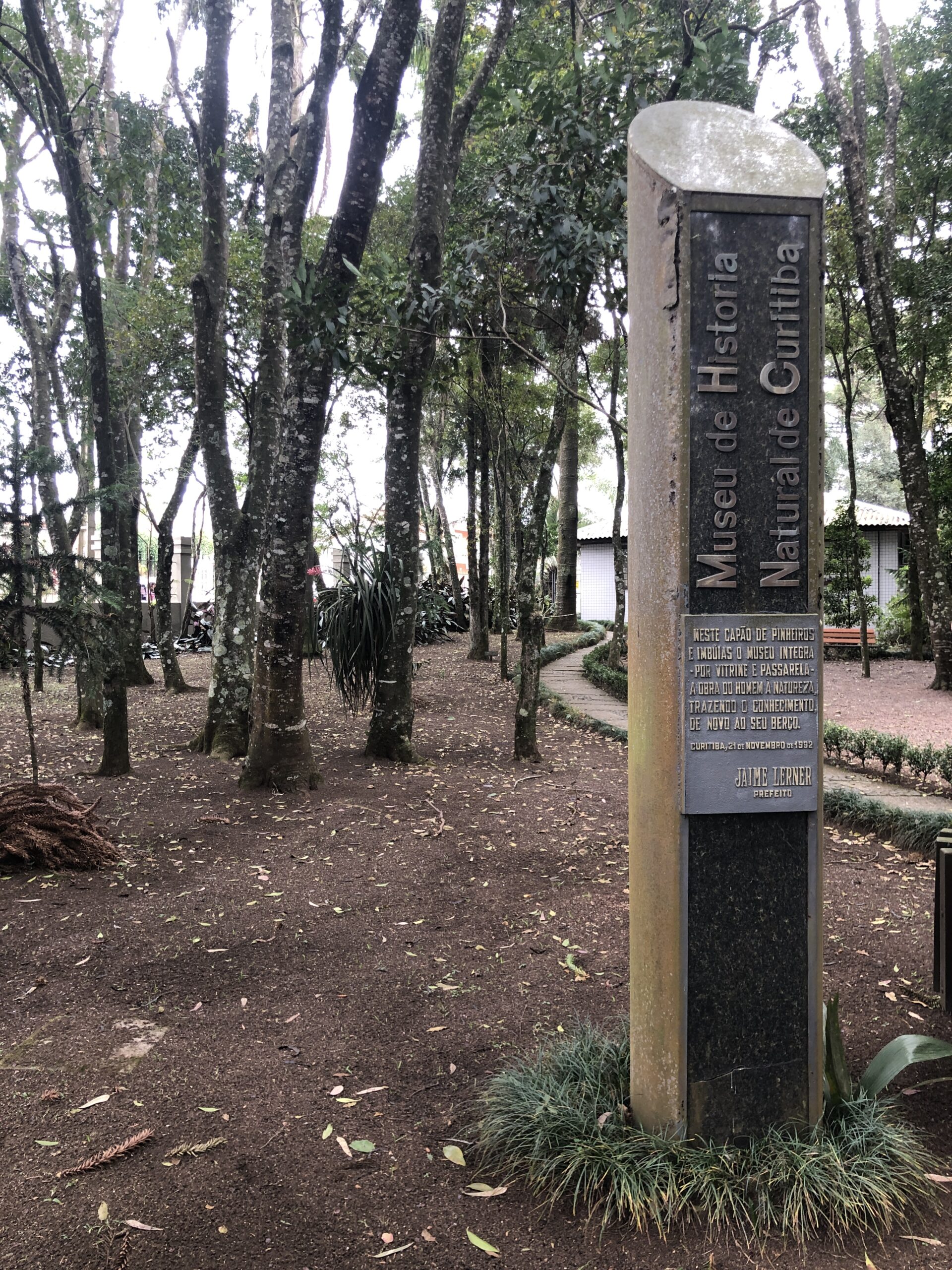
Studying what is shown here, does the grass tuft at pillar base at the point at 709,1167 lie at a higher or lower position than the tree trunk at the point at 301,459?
lower

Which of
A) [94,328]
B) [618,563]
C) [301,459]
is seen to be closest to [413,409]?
[301,459]

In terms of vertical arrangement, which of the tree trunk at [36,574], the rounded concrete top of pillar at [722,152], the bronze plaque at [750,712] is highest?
the rounded concrete top of pillar at [722,152]

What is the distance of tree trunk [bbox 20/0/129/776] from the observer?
6.98 m

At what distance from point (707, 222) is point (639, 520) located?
86cm

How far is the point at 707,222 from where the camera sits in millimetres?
2605

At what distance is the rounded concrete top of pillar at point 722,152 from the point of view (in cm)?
261

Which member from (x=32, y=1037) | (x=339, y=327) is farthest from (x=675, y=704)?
(x=339, y=327)

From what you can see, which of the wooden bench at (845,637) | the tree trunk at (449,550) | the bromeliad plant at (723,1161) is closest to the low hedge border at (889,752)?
the bromeliad plant at (723,1161)

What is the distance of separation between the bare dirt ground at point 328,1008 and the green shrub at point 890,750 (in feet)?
4.97

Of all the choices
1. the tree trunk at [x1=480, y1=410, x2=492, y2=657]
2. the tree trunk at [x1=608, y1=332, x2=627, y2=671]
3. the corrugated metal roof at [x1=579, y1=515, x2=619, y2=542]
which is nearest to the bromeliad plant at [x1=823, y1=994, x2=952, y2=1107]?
the tree trunk at [x1=608, y1=332, x2=627, y2=671]

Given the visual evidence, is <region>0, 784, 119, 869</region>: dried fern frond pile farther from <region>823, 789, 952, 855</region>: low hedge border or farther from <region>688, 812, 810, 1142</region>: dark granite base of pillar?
<region>823, 789, 952, 855</region>: low hedge border

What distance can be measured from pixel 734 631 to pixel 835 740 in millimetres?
6234

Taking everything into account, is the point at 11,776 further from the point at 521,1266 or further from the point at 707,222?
the point at 707,222

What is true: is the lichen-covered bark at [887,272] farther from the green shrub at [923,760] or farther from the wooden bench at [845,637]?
the green shrub at [923,760]
